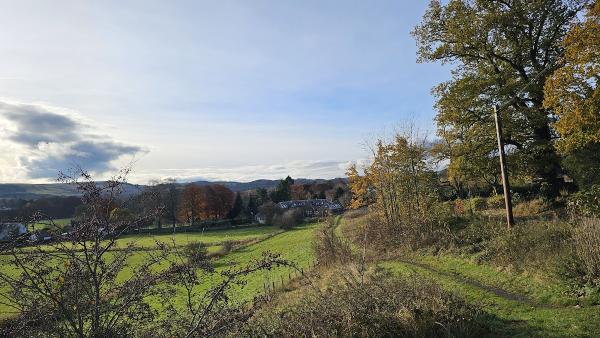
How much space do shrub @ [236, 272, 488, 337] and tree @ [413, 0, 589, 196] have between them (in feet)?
48.6

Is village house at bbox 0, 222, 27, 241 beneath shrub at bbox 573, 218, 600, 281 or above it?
above

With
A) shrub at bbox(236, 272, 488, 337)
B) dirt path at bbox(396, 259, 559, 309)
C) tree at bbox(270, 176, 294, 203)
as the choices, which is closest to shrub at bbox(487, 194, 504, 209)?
dirt path at bbox(396, 259, 559, 309)

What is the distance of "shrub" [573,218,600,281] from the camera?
28.1 feet

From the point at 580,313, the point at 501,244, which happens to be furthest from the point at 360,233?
the point at 580,313

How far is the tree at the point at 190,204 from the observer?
2857 inches

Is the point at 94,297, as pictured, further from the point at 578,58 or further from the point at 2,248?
the point at 578,58

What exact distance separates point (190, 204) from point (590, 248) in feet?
235

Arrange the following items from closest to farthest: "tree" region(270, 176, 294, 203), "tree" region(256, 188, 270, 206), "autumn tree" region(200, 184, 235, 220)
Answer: "autumn tree" region(200, 184, 235, 220)
"tree" region(256, 188, 270, 206)
"tree" region(270, 176, 294, 203)

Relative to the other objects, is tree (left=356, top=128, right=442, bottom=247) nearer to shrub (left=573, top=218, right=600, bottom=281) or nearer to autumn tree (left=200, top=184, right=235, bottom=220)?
shrub (left=573, top=218, right=600, bottom=281)

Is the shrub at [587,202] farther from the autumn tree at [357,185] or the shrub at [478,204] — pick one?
the autumn tree at [357,185]

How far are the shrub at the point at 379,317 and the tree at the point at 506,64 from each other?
48.6 ft

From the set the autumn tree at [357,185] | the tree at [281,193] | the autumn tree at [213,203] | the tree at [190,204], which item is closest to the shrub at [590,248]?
the autumn tree at [357,185]

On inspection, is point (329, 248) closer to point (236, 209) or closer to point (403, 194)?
point (403, 194)

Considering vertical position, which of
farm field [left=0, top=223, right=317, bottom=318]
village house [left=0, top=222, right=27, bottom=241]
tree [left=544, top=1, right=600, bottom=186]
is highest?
tree [left=544, top=1, right=600, bottom=186]
